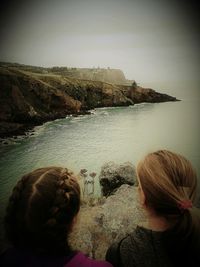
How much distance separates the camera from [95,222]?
3357mm

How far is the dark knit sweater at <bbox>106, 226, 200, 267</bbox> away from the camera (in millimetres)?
1197

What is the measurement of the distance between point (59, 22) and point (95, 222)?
2.87 metres

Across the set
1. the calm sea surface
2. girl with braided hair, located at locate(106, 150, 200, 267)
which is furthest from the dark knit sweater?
the calm sea surface

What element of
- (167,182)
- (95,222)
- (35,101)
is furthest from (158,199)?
(35,101)

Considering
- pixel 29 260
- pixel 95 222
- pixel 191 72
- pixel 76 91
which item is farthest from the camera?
pixel 76 91

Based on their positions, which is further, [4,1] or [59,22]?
[59,22]

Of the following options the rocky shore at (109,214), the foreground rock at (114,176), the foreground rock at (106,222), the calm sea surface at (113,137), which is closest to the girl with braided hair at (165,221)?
the rocky shore at (109,214)

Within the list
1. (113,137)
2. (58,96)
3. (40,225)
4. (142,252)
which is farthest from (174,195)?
(58,96)

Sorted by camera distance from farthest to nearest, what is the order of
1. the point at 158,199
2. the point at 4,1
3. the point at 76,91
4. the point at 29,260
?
the point at 76,91 → the point at 4,1 → the point at 158,199 → the point at 29,260

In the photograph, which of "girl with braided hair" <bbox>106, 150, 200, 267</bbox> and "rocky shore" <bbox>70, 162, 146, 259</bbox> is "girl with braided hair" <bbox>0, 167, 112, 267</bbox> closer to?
"girl with braided hair" <bbox>106, 150, 200, 267</bbox>

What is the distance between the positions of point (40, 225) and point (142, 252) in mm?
560

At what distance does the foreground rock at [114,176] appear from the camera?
380 cm

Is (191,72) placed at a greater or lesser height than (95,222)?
greater

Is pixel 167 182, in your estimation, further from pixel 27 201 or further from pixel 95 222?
pixel 95 222
